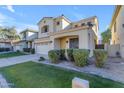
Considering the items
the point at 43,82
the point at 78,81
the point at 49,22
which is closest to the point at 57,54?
the point at 43,82

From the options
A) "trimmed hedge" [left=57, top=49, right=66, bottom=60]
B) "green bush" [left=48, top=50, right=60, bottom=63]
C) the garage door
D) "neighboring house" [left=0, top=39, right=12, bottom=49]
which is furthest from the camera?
"neighboring house" [left=0, top=39, right=12, bottom=49]

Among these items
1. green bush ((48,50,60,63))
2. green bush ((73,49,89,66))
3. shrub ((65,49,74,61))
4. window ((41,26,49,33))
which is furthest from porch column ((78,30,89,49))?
window ((41,26,49,33))

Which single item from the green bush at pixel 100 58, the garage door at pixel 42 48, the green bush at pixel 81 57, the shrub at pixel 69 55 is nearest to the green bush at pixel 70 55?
the shrub at pixel 69 55

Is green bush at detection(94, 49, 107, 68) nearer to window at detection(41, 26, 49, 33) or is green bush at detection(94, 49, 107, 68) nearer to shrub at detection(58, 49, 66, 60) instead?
shrub at detection(58, 49, 66, 60)

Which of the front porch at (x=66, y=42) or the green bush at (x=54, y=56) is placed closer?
the green bush at (x=54, y=56)

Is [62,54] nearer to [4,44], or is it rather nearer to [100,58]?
[100,58]

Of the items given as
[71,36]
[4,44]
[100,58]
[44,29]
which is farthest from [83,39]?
[4,44]

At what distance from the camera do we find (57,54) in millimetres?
9242

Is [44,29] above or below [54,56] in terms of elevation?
above

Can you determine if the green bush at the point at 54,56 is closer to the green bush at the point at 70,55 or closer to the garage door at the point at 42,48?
the green bush at the point at 70,55

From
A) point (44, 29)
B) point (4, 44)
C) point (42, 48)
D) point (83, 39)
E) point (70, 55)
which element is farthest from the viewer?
point (4, 44)

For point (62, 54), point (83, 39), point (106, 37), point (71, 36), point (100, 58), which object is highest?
point (106, 37)

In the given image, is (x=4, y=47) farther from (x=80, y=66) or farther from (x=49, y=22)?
(x=80, y=66)
